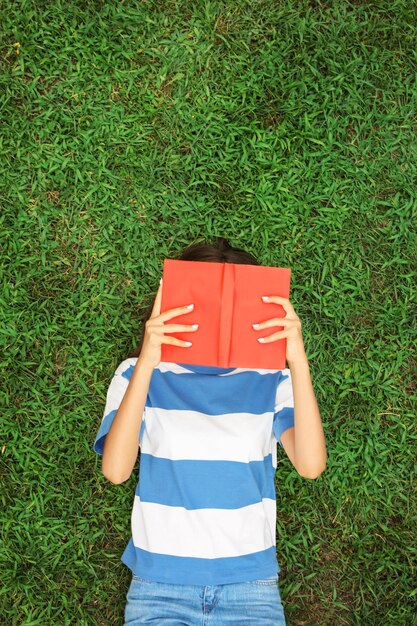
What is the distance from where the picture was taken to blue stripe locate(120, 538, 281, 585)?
223 cm

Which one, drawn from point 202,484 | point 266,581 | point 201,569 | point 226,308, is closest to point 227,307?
point 226,308

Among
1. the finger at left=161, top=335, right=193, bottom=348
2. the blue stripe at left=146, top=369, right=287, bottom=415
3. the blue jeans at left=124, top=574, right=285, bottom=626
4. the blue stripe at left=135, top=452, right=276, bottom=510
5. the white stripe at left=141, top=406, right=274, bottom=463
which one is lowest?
the blue jeans at left=124, top=574, right=285, bottom=626

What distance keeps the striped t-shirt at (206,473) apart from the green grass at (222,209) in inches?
23.2

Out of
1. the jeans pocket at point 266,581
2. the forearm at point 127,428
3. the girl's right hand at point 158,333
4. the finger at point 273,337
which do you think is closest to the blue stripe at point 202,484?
the forearm at point 127,428

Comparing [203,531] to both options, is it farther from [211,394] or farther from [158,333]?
[158,333]

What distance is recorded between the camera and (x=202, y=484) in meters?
2.25

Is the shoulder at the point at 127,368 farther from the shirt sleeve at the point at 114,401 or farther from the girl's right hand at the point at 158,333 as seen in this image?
the girl's right hand at the point at 158,333

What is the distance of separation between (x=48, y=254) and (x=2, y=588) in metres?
1.57

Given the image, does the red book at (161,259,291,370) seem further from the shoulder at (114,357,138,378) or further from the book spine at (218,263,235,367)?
the shoulder at (114,357,138,378)

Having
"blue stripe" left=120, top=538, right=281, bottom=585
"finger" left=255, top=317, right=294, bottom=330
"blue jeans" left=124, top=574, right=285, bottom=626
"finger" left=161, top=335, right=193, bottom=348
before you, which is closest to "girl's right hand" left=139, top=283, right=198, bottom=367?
"finger" left=161, top=335, right=193, bottom=348

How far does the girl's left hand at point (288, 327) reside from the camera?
192cm

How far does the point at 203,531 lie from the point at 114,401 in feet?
1.92

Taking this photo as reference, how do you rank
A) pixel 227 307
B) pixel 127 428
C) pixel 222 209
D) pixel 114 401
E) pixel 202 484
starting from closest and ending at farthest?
pixel 227 307
pixel 127 428
pixel 202 484
pixel 114 401
pixel 222 209

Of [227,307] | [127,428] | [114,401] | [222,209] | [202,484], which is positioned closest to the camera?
[227,307]
